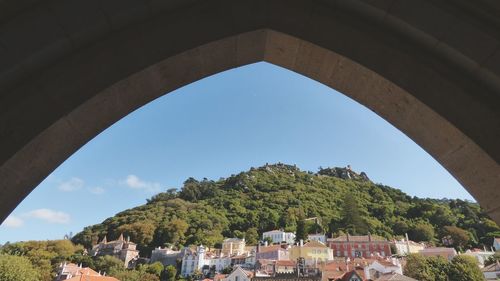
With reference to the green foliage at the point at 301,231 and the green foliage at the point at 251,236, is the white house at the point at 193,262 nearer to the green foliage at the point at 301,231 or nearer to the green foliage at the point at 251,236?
the green foliage at the point at 251,236

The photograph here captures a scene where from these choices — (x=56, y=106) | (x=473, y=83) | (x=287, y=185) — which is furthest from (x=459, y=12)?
(x=287, y=185)

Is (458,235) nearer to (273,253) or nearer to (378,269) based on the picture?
(378,269)

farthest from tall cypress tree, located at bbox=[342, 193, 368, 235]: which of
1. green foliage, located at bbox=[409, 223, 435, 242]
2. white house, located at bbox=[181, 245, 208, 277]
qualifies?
white house, located at bbox=[181, 245, 208, 277]

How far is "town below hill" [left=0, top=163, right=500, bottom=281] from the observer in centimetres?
7788

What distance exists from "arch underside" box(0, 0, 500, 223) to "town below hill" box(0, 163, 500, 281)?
63335mm

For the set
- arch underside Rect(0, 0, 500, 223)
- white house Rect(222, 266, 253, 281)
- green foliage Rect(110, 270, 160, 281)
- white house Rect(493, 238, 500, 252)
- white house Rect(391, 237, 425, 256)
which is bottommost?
green foliage Rect(110, 270, 160, 281)

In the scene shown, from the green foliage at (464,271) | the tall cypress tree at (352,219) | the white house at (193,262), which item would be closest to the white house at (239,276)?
the white house at (193,262)

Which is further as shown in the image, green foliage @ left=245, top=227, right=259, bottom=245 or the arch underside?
green foliage @ left=245, top=227, right=259, bottom=245

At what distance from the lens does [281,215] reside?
15238 cm

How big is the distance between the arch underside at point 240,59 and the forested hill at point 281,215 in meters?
131

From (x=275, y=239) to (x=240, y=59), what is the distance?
132 m

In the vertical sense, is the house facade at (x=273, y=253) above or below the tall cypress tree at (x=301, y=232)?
below

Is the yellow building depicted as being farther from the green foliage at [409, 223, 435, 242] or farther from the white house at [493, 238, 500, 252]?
the white house at [493, 238, 500, 252]

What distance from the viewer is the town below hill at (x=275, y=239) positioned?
3066 inches
